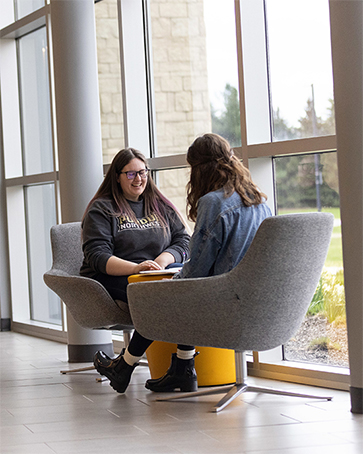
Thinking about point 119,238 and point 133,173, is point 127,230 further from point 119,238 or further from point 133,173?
point 133,173

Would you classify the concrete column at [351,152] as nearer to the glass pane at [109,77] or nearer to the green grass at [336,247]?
the green grass at [336,247]

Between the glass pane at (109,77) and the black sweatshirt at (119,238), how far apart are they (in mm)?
A: 1512

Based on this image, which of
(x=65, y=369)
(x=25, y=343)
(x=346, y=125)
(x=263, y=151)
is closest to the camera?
(x=346, y=125)

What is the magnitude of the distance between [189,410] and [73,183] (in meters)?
2.14

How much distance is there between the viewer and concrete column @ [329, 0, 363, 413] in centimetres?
287

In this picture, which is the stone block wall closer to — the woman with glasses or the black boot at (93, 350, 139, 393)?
the woman with glasses

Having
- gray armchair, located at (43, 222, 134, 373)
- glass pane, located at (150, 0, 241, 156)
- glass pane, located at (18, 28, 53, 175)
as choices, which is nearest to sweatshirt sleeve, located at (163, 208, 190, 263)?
gray armchair, located at (43, 222, 134, 373)

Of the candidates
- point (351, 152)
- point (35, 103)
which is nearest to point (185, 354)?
point (351, 152)

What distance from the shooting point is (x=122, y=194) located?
405cm

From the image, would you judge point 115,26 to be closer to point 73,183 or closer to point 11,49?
point 73,183

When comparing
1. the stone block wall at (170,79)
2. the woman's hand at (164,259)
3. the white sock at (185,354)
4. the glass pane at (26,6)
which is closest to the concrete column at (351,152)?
the white sock at (185,354)

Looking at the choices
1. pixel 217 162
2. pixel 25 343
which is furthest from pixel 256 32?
pixel 25 343

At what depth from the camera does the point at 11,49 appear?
680 centimetres

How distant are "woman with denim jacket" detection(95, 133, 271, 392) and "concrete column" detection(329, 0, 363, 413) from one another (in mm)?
389
